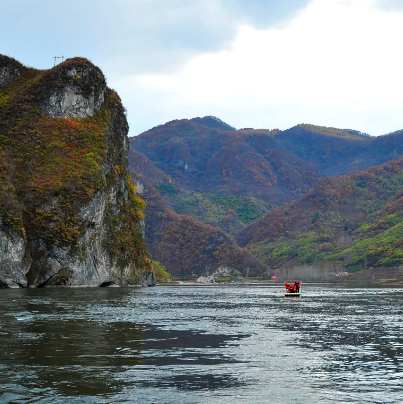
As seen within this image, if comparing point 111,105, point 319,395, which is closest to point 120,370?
point 319,395

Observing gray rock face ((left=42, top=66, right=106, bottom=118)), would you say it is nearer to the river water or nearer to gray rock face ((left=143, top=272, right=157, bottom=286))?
gray rock face ((left=143, top=272, right=157, bottom=286))

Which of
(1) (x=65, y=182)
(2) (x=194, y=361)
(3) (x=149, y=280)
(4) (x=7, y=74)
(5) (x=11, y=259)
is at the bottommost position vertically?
(2) (x=194, y=361)

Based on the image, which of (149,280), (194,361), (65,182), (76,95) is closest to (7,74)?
(76,95)

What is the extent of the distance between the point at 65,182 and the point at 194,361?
361 feet

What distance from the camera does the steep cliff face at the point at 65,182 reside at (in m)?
126

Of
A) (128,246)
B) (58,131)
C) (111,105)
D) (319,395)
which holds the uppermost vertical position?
(111,105)

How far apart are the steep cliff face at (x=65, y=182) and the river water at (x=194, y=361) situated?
3074 inches

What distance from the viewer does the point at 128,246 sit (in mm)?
156000

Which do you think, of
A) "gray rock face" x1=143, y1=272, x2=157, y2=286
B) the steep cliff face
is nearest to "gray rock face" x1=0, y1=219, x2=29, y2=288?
the steep cliff face

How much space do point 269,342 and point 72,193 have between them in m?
103

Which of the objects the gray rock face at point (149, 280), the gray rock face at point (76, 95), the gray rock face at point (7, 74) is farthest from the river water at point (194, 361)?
the gray rock face at point (7, 74)

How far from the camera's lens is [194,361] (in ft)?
96.2

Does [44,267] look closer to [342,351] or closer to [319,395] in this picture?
[342,351]

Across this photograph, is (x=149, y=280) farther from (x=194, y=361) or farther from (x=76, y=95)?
(x=194, y=361)
